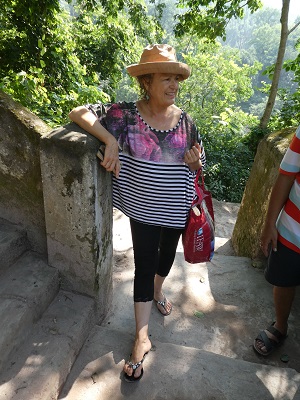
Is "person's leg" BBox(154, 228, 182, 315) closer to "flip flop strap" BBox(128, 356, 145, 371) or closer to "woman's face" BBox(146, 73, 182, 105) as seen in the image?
"flip flop strap" BBox(128, 356, 145, 371)

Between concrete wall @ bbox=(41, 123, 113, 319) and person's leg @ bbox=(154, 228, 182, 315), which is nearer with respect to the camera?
concrete wall @ bbox=(41, 123, 113, 319)

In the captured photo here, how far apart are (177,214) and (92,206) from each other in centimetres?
54

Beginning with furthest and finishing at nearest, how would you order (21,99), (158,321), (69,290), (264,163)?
(21,99) < (264,163) < (158,321) < (69,290)

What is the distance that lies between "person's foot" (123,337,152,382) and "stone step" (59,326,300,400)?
0.05m

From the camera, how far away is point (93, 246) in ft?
6.09

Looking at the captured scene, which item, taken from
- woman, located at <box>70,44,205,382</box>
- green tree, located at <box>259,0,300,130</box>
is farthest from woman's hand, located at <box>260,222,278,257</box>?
green tree, located at <box>259,0,300,130</box>

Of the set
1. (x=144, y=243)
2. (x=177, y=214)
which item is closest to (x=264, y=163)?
(x=177, y=214)

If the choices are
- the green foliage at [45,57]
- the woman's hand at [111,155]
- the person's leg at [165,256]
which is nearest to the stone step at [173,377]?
the person's leg at [165,256]

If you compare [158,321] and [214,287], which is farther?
[214,287]

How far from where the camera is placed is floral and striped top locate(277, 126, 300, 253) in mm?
1603

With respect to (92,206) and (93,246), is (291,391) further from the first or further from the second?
(92,206)

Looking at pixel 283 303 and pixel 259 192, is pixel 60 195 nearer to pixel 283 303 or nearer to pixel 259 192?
pixel 283 303

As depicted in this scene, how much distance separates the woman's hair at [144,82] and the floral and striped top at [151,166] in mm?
110

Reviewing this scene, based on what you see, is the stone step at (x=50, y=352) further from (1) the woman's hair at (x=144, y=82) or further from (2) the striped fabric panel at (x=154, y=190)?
(1) the woman's hair at (x=144, y=82)
